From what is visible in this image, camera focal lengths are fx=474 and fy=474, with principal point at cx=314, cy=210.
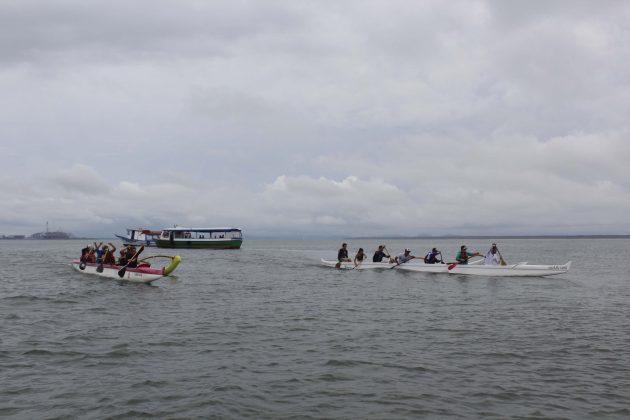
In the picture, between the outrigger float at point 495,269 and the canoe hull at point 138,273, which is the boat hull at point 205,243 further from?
the canoe hull at point 138,273

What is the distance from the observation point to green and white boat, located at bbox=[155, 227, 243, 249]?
86125 mm

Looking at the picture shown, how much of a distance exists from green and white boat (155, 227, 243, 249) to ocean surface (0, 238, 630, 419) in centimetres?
6147

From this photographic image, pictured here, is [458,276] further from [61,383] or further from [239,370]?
[61,383]

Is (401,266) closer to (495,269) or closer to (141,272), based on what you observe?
(495,269)

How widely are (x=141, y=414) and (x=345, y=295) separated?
56.2ft

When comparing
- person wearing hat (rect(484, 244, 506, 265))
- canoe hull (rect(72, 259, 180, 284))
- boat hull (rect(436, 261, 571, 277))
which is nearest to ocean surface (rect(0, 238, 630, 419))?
canoe hull (rect(72, 259, 180, 284))

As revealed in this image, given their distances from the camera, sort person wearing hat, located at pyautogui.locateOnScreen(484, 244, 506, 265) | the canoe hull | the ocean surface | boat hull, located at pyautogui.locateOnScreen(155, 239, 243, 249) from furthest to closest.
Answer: boat hull, located at pyautogui.locateOnScreen(155, 239, 243, 249) < person wearing hat, located at pyautogui.locateOnScreen(484, 244, 506, 265) < the canoe hull < the ocean surface

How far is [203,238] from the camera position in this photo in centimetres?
8731

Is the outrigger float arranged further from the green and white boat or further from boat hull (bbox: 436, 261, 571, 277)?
the green and white boat

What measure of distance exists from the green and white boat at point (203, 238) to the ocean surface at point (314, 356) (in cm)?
6147

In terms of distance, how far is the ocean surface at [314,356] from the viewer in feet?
30.7

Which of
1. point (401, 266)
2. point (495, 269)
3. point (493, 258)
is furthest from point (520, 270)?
point (401, 266)

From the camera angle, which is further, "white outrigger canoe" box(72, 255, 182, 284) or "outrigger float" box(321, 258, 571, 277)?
"outrigger float" box(321, 258, 571, 277)

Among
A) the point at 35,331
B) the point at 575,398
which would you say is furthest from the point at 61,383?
the point at 575,398
